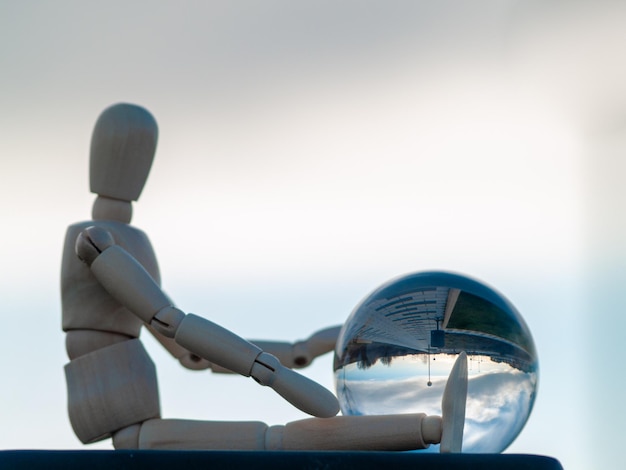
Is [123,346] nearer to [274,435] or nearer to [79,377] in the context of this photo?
[79,377]

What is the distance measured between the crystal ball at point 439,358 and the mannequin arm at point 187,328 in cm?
15

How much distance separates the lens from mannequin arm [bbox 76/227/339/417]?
3174 mm

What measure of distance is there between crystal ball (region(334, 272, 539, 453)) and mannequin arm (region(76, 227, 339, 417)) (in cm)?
15

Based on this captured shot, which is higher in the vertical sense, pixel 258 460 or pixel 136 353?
pixel 136 353

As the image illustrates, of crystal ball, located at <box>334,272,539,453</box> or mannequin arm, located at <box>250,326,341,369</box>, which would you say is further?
mannequin arm, located at <box>250,326,341,369</box>

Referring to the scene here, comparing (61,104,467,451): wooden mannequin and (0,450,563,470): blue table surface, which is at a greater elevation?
(61,104,467,451): wooden mannequin

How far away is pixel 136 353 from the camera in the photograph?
141 inches

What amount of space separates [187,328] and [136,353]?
402 mm

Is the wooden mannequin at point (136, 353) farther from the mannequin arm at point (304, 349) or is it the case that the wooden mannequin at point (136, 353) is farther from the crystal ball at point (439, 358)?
the mannequin arm at point (304, 349)

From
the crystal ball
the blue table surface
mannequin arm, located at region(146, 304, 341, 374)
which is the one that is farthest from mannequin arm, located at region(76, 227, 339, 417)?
mannequin arm, located at region(146, 304, 341, 374)

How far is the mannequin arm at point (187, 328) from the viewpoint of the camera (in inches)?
125

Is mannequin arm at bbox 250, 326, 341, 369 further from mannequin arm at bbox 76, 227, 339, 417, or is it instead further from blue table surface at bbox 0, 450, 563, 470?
blue table surface at bbox 0, 450, 563, 470

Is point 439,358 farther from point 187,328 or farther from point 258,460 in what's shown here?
point 187,328

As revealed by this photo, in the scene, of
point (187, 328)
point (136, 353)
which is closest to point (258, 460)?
point (187, 328)
